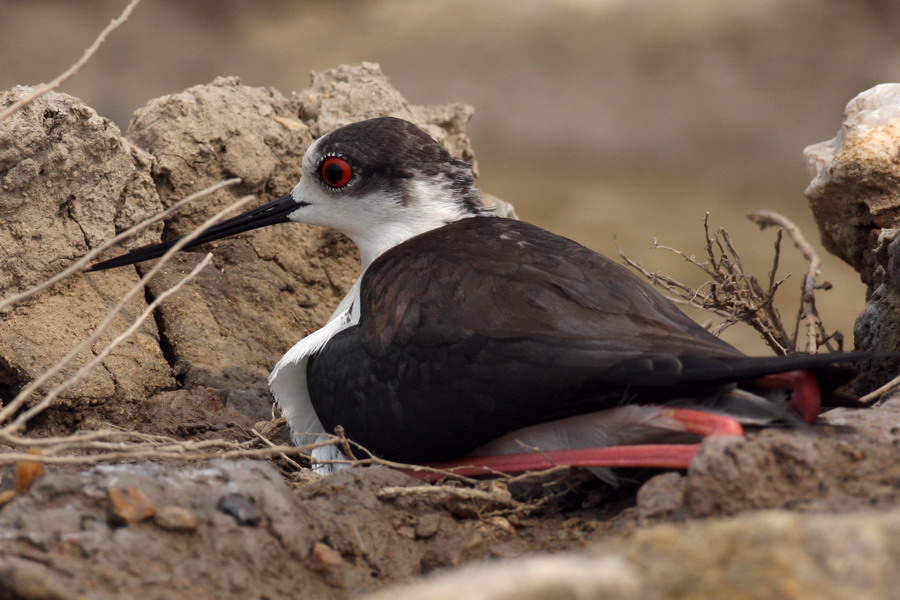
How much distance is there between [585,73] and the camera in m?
9.87

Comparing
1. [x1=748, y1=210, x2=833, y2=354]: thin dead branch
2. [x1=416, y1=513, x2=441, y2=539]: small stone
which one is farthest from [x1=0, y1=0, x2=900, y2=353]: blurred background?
[x1=416, y1=513, x2=441, y2=539]: small stone

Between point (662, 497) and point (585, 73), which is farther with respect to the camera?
point (585, 73)

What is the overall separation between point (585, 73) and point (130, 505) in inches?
312

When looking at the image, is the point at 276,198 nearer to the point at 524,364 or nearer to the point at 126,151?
the point at 126,151

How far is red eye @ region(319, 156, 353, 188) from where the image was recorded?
459cm

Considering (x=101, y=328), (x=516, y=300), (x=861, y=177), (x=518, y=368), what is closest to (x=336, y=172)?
(x=516, y=300)

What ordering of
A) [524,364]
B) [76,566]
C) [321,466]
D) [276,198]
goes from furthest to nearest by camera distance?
[276,198] < [321,466] < [524,364] < [76,566]

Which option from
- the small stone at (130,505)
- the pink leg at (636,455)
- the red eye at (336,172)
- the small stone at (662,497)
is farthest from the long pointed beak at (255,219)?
the small stone at (662,497)

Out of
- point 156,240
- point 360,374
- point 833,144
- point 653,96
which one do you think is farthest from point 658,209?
point 360,374

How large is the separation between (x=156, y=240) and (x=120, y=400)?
76cm

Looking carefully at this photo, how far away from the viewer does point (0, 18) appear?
31.1 ft

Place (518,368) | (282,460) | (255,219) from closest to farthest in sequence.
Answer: (518,368) → (282,460) → (255,219)

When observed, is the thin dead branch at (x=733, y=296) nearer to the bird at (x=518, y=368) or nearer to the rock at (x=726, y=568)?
the bird at (x=518, y=368)

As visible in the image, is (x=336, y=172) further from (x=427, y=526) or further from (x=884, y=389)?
(x=884, y=389)
